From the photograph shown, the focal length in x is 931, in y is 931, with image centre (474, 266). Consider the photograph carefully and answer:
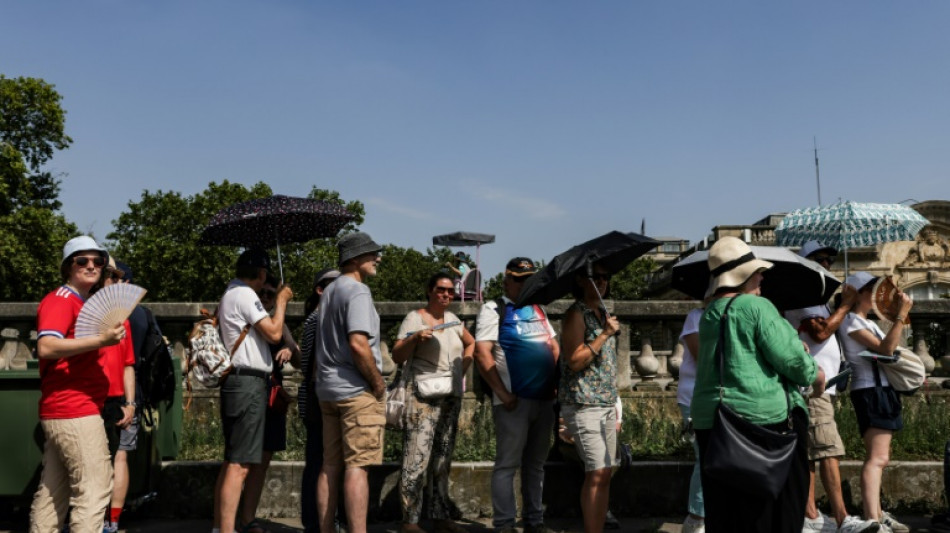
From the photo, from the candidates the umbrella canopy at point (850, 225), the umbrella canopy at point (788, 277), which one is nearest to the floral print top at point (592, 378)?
the umbrella canopy at point (788, 277)

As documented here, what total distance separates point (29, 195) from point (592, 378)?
1277 inches

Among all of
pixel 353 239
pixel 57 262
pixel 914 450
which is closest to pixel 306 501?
pixel 353 239

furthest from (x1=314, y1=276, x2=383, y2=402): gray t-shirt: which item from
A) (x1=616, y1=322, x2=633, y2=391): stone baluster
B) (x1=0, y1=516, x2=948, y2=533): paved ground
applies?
(x1=616, y1=322, x2=633, y2=391): stone baluster

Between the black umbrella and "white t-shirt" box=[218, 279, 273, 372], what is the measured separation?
82cm

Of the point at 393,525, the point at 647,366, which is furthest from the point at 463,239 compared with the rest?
the point at 393,525

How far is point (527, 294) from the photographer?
19.6 feet

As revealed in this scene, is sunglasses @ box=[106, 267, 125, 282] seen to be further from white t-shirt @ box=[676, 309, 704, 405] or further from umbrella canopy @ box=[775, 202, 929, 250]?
umbrella canopy @ box=[775, 202, 929, 250]

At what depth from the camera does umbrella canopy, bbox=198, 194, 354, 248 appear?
704cm

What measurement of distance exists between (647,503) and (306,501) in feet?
8.84

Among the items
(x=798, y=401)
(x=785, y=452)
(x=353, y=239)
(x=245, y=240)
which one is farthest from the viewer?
(x=245, y=240)

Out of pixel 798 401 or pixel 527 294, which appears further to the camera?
pixel 527 294

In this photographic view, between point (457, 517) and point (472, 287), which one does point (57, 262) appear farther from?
point (457, 517)

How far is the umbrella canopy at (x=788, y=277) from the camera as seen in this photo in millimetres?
5883

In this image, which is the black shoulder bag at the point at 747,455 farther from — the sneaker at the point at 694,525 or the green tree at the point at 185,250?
the green tree at the point at 185,250
